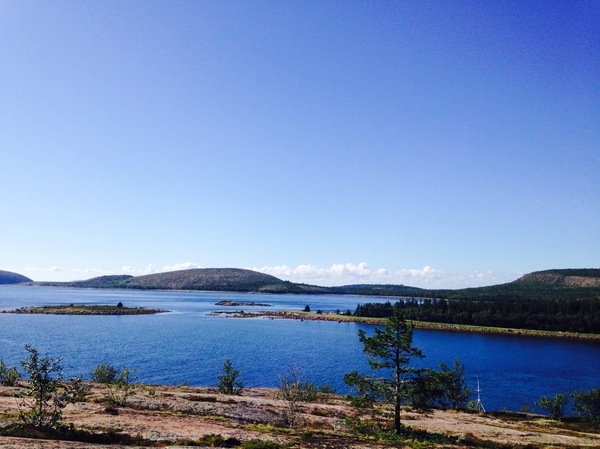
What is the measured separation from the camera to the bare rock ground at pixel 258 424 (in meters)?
36.2

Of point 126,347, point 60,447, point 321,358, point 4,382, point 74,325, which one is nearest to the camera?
point 60,447

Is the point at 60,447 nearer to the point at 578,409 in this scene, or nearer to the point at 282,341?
the point at 578,409

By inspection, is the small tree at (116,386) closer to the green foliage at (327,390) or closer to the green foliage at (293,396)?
the green foliage at (293,396)

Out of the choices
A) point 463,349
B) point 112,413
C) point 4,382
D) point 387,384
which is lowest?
point 463,349

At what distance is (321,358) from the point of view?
134 m

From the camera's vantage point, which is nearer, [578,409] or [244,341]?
[578,409]

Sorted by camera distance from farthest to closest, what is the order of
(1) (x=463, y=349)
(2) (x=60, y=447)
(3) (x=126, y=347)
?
(1) (x=463, y=349)
(3) (x=126, y=347)
(2) (x=60, y=447)

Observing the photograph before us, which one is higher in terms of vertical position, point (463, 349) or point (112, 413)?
point (112, 413)

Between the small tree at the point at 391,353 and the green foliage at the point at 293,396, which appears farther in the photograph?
the green foliage at the point at 293,396

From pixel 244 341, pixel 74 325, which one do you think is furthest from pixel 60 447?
pixel 74 325

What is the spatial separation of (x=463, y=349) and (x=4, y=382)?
504ft

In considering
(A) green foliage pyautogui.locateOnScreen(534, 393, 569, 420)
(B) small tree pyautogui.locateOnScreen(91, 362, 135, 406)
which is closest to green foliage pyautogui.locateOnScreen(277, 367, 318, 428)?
(B) small tree pyautogui.locateOnScreen(91, 362, 135, 406)

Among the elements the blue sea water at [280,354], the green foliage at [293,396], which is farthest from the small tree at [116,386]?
the green foliage at [293,396]

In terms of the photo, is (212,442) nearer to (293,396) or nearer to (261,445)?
(261,445)
